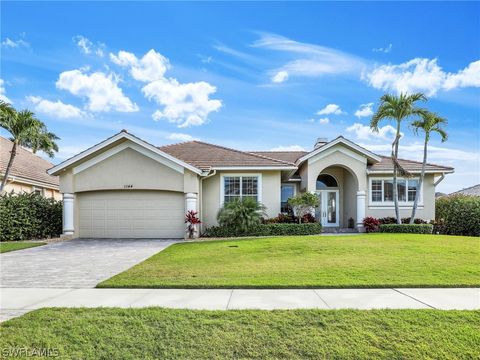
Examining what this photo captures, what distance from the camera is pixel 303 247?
12156mm

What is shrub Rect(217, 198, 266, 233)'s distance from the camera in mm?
16984

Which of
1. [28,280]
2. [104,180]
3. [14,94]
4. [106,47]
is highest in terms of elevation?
[106,47]

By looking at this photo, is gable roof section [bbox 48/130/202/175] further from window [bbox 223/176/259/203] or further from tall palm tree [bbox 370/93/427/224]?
tall palm tree [bbox 370/93/427/224]

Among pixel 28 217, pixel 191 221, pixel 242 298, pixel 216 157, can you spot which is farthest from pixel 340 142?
pixel 28 217

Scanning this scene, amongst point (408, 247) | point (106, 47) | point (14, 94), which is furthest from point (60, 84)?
point (408, 247)

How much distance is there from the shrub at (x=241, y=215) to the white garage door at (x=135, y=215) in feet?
7.63

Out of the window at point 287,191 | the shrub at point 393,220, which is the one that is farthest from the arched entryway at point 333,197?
the shrub at point 393,220

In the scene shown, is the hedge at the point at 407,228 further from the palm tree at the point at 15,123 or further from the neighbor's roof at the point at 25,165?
the neighbor's roof at the point at 25,165

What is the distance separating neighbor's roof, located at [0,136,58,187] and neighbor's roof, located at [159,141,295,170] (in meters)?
10.2

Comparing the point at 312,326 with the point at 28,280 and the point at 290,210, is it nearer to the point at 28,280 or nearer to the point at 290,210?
the point at 28,280

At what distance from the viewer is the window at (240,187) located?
735 inches

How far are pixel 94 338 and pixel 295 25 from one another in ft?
49.5

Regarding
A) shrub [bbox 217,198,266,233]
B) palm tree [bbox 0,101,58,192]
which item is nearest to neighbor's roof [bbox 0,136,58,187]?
palm tree [bbox 0,101,58,192]

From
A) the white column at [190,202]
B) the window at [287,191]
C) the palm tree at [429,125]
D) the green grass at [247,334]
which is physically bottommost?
the green grass at [247,334]
